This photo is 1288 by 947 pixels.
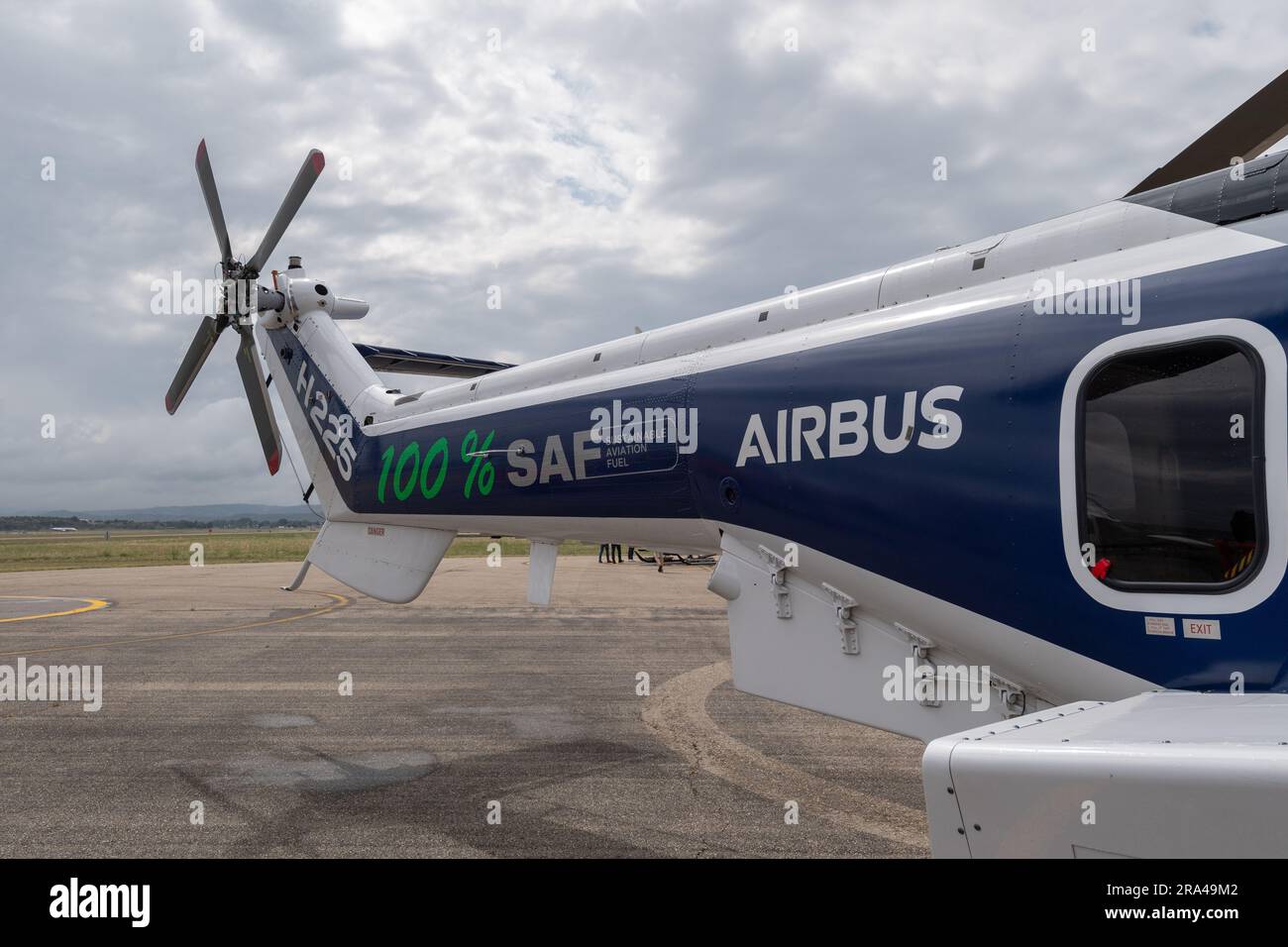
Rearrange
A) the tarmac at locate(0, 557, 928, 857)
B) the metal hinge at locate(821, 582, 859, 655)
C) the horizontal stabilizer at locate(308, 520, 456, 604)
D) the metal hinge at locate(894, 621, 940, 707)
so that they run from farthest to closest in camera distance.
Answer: the horizontal stabilizer at locate(308, 520, 456, 604) < the tarmac at locate(0, 557, 928, 857) < the metal hinge at locate(821, 582, 859, 655) < the metal hinge at locate(894, 621, 940, 707)

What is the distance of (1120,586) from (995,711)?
3.64 ft

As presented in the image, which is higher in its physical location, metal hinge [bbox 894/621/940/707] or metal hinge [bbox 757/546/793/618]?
metal hinge [bbox 757/546/793/618]

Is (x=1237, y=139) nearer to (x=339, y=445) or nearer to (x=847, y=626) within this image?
(x=847, y=626)

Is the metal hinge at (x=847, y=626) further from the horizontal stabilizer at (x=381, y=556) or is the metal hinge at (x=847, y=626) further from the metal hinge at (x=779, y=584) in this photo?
the horizontal stabilizer at (x=381, y=556)

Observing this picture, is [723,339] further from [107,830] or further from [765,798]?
[107,830]

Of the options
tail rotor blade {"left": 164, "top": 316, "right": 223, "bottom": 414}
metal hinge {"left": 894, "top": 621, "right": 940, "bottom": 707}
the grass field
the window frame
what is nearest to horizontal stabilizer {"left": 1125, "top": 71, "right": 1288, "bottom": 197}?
the window frame

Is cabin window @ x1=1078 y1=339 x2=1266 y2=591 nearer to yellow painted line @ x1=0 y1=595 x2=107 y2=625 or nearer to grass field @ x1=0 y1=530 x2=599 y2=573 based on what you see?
grass field @ x1=0 y1=530 x2=599 y2=573

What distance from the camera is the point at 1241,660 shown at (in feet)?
11.6

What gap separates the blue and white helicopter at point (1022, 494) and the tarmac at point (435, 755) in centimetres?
185

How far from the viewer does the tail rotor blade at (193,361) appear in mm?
9953

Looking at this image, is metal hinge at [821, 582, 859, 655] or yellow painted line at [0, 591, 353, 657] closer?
metal hinge at [821, 582, 859, 655]

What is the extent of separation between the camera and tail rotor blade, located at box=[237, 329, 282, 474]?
31.2 ft

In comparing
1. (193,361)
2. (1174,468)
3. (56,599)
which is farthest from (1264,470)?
(56,599)

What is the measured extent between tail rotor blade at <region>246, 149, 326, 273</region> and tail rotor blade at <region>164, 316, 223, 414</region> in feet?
2.74
